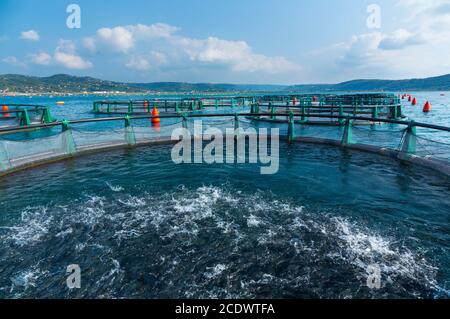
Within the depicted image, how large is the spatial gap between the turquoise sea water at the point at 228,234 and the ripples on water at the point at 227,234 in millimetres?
22

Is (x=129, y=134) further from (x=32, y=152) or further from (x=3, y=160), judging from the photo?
(x=3, y=160)

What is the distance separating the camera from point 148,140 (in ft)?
44.9

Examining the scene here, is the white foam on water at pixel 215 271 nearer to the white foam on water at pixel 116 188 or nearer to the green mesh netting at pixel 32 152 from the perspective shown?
the white foam on water at pixel 116 188

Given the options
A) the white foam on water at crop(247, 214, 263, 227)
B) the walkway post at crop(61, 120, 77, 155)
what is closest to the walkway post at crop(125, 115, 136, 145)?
the walkway post at crop(61, 120, 77, 155)

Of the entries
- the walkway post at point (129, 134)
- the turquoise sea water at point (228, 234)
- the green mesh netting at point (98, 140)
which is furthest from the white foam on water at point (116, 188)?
the walkway post at point (129, 134)

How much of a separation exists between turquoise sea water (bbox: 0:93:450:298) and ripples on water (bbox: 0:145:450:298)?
0.07 feet

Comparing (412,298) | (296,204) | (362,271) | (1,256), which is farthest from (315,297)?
(1,256)

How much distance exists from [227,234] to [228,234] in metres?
0.02

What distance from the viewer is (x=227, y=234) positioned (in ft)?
15.9

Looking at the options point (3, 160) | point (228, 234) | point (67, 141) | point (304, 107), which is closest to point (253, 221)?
point (228, 234)

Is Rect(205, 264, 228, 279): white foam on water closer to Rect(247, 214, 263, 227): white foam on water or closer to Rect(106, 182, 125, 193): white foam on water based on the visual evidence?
Rect(247, 214, 263, 227): white foam on water

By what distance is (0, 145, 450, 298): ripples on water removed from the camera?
11.7 feet
